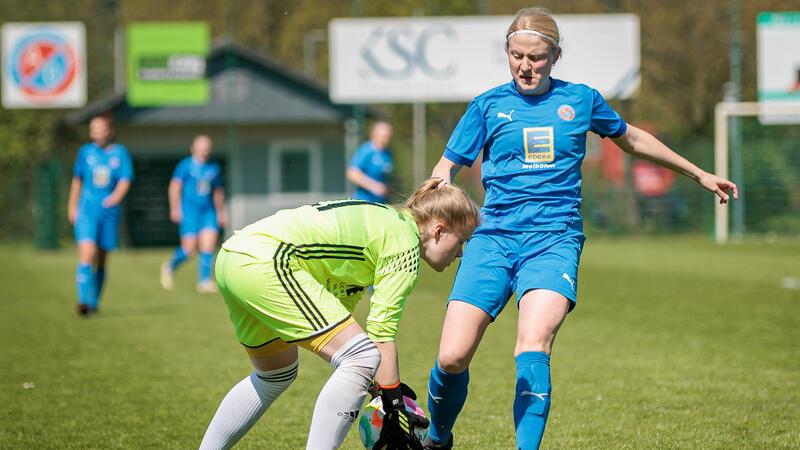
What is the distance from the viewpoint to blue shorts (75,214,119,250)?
11.5 metres

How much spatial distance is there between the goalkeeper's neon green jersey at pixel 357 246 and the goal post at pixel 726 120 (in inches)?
880

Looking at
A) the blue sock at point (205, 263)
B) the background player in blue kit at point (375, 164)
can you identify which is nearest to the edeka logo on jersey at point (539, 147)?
the background player in blue kit at point (375, 164)

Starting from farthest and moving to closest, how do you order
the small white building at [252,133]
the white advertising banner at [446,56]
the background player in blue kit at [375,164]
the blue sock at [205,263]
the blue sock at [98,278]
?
the small white building at [252,133] → the white advertising banner at [446,56] → the blue sock at [205,263] → the background player in blue kit at [375,164] → the blue sock at [98,278]

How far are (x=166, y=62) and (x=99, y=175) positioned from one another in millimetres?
17875

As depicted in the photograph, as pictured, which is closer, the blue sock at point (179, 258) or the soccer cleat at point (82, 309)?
the soccer cleat at point (82, 309)

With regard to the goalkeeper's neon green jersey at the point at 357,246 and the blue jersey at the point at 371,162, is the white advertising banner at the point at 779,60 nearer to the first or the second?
the blue jersey at the point at 371,162

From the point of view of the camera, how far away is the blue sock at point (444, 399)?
4812 millimetres

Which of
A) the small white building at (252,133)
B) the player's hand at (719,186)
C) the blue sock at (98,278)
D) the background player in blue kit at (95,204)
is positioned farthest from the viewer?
the small white building at (252,133)

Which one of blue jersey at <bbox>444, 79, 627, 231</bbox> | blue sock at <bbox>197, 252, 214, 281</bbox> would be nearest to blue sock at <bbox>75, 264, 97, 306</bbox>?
blue sock at <bbox>197, 252, 214, 281</bbox>

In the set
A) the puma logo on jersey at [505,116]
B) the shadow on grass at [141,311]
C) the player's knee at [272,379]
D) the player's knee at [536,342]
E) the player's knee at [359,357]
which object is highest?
the puma logo on jersey at [505,116]

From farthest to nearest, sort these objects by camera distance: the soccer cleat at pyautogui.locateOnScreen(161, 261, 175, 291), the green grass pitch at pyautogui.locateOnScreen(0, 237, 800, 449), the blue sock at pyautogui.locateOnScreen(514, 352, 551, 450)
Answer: the soccer cleat at pyautogui.locateOnScreen(161, 261, 175, 291), the green grass pitch at pyautogui.locateOnScreen(0, 237, 800, 449), the blue sock at pyautogui.locateOnScreen(514, 352, 551, 450)

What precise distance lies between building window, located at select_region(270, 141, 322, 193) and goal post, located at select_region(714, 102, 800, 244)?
11570mm

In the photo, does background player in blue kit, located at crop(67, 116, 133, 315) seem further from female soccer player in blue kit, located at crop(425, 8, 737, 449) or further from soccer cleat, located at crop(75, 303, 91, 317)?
female soccer player in blue kit, located at crop(425, 8, 737, 449)

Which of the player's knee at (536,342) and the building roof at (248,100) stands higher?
the building roof at (248,100)
